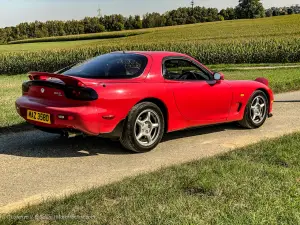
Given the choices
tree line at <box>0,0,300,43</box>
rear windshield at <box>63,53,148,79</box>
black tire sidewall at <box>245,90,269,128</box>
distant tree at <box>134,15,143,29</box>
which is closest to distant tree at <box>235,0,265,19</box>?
tree line at <box>0,0,300,43</box>

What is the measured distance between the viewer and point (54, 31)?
108 meters

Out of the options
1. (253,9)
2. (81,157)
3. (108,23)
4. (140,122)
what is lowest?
(81,157)

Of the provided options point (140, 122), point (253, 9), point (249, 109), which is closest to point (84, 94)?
point (140, 122)

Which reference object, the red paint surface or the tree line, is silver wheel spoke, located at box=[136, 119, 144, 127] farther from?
the tree line

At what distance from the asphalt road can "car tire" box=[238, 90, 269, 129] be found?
17 cm

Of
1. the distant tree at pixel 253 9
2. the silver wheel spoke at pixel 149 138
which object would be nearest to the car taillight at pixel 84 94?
the silver wheel spoke at pixel 149 138

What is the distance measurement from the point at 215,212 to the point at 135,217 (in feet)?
2.20

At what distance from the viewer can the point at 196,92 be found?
6289 millimetres

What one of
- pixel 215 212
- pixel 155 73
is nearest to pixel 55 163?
pixel 155 73

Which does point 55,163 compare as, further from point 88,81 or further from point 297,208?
point 297,208

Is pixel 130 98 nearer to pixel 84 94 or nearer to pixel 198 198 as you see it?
pixel 84 94

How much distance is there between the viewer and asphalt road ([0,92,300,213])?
14.4ft

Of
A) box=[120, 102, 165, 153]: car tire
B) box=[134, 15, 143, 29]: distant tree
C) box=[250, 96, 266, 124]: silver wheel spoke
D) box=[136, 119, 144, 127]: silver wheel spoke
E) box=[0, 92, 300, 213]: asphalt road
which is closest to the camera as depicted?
box=[0, 92, 300, 213]: asphalt road

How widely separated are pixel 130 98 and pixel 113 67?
57cm
